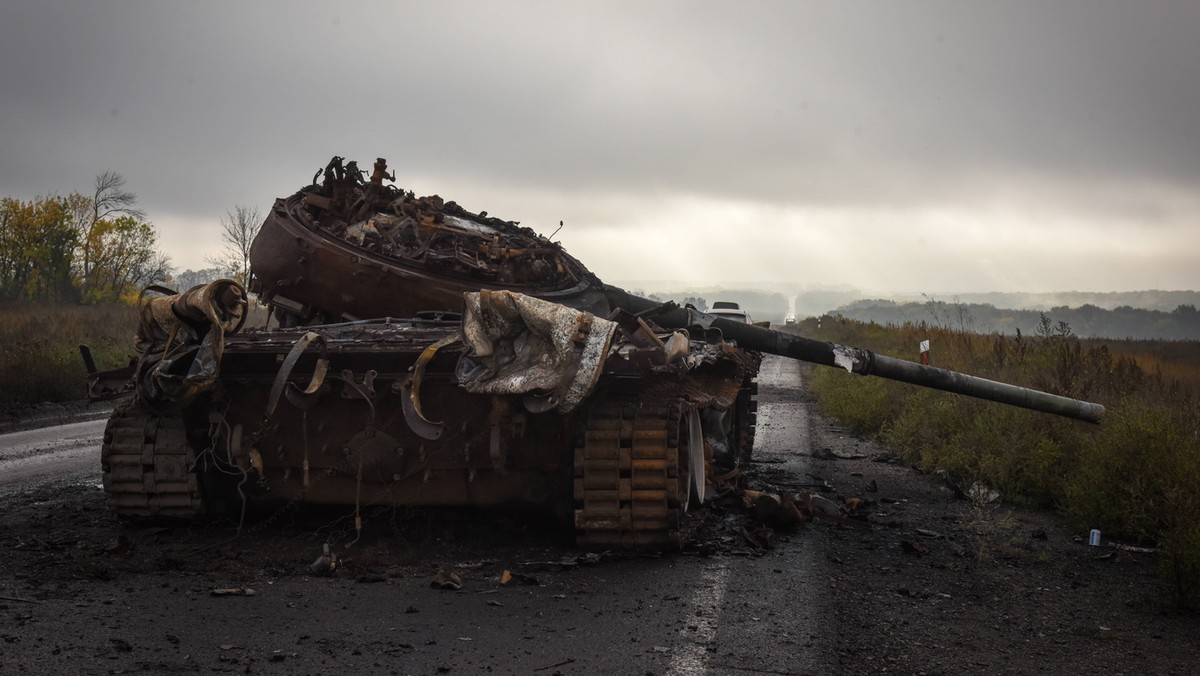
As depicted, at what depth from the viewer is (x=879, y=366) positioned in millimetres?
8586

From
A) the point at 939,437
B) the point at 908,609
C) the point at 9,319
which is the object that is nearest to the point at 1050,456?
the point at 939,437

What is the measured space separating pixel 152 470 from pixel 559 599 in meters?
2.74

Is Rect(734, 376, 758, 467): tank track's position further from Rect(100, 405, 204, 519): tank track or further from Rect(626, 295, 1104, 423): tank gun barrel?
Rect(100, 405, 204, 519): tank track

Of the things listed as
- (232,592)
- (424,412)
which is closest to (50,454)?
(424,412)

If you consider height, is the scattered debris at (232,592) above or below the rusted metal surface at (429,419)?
below

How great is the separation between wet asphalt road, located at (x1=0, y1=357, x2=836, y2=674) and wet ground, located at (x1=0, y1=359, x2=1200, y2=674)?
0.05ft

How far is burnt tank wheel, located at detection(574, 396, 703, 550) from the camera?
6023 millimetres

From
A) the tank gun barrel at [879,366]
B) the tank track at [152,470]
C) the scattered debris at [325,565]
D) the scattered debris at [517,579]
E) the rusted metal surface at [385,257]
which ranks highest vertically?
the rusted metal surface at [385,257]

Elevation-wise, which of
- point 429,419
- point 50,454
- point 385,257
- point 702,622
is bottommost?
point 702,622

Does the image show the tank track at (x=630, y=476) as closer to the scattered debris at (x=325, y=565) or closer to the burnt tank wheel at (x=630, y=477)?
the burnt tank wheel at (x=630, y=477)

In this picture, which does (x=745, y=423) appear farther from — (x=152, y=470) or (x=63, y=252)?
(x=63, y=252)

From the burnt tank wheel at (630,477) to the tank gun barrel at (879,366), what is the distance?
7.37ft

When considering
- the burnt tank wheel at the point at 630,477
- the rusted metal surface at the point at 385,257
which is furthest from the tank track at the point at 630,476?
the rusted metal surface at the point at 385,257

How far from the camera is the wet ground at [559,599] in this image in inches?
170
